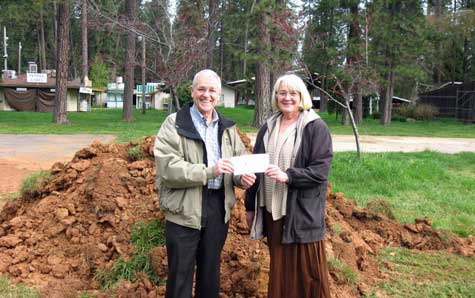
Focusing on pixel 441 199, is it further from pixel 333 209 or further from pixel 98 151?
pixel 98 151

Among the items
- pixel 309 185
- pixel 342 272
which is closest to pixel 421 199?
pixel 342 272

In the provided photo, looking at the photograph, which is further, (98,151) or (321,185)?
(98,151)

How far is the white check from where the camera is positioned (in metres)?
2.65

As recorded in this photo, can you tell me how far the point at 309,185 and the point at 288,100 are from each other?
530mm

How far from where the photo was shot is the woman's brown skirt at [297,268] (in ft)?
9.53

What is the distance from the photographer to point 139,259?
12.8ft

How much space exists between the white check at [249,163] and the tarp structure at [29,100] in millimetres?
38006

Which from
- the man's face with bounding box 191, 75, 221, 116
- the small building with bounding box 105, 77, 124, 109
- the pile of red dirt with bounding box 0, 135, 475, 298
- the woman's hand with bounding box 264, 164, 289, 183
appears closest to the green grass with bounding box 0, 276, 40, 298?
the pile of red dirt with bounding box 0, 135, 475, 298

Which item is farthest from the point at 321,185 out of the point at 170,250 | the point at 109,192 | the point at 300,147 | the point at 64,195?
the point at 64,195

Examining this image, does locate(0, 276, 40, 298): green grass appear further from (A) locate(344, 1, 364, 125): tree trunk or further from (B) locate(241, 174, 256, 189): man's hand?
(A) locate(344, 1, 364, 125): tree trunk

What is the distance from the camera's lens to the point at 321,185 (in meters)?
2.87

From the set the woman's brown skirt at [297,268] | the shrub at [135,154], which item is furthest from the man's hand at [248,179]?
the shrub at [135,154]

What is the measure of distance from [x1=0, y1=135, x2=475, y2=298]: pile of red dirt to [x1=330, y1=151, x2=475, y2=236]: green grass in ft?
3.84

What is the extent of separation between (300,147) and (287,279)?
0.85m
